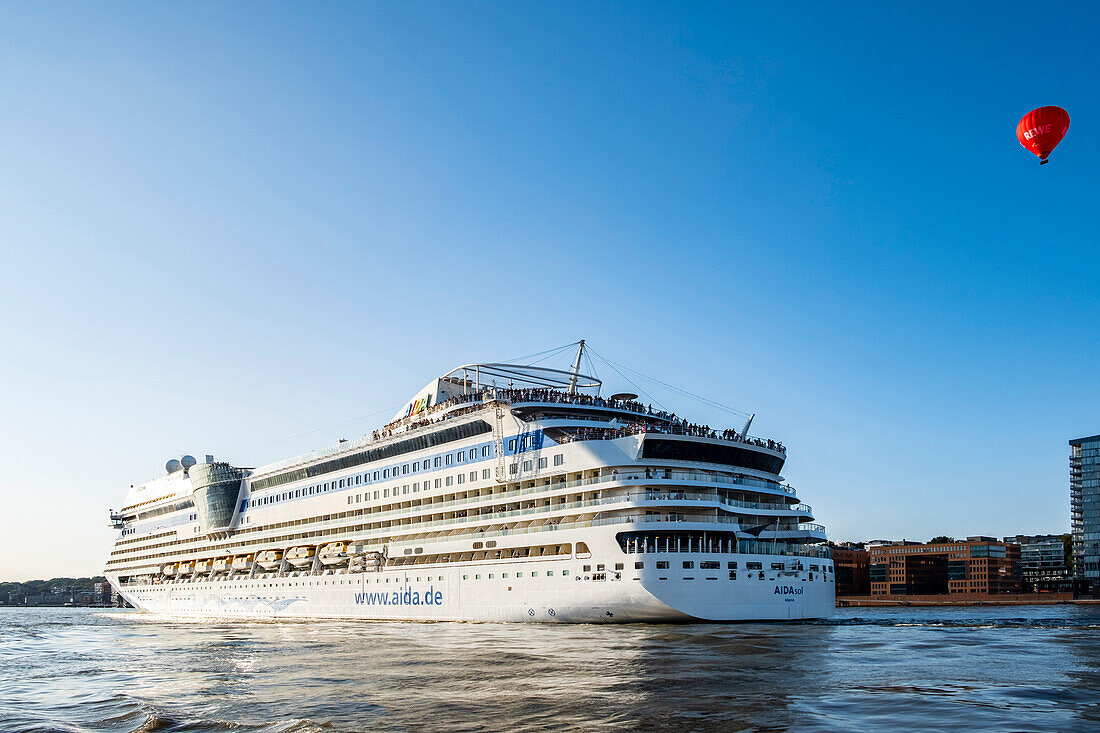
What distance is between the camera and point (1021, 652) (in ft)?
108

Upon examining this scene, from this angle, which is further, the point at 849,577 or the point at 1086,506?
the point at 849,577

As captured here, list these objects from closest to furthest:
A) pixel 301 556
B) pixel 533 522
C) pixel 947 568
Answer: pixel 533 522 < pixel 301 556 < pixel 947 568

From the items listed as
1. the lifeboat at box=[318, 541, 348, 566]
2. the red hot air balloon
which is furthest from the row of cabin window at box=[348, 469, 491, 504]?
the red hot air balloon

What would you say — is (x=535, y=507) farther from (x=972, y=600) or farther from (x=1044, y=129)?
(x=972, y=600)

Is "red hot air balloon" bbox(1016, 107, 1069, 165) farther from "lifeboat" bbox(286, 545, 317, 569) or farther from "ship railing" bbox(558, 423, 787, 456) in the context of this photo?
"lifeboat" bbox(286, 545, 317, 569)

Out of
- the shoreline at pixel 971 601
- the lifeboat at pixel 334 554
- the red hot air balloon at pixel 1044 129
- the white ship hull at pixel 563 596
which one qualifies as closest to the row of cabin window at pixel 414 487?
the lifeboat at pixel 334 554

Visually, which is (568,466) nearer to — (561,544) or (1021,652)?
(561,544)

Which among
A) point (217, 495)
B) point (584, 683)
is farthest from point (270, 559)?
point (584, 683)

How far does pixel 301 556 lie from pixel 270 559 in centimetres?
650

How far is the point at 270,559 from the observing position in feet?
254

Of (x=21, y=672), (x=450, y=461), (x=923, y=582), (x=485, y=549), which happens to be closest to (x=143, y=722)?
(x=21, y=672)

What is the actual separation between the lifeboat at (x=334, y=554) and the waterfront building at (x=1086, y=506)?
482 ft

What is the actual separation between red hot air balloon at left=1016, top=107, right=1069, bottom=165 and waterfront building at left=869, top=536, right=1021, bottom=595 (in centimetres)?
16390

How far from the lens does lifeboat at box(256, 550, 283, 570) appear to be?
7644 cm
